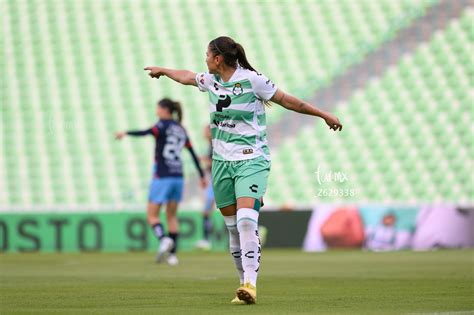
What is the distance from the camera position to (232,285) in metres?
9.72

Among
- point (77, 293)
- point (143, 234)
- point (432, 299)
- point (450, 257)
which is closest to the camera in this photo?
point (432, 299)

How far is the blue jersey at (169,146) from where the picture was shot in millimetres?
14453

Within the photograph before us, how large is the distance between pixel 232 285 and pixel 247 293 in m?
2.21

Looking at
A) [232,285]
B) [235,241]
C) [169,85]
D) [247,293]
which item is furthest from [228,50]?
[169,85]

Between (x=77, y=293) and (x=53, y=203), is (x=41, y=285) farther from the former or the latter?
(x=53, y=203)

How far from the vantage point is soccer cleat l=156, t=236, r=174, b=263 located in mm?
14180

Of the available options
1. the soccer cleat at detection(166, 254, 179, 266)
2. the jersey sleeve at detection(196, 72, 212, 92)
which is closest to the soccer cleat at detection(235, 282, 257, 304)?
the jersey sleeve at detection(196, 72, 212, 92)

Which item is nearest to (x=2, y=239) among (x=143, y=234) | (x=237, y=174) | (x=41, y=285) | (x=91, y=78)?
(x=143, y=234)

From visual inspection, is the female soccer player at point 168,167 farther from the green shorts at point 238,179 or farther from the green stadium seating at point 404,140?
the green stadium seating at point 404,140

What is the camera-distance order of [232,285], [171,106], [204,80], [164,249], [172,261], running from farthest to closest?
[171,106]
[164,249]
[172,261]
[232,285]
[204,80]

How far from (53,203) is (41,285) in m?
12.4

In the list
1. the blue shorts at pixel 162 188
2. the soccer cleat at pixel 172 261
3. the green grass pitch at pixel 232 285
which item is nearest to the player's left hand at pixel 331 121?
the green grass pitch at pixel 232 285

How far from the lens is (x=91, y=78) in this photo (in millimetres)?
24406

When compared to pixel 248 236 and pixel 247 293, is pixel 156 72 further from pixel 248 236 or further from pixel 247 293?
pixel 247 293
